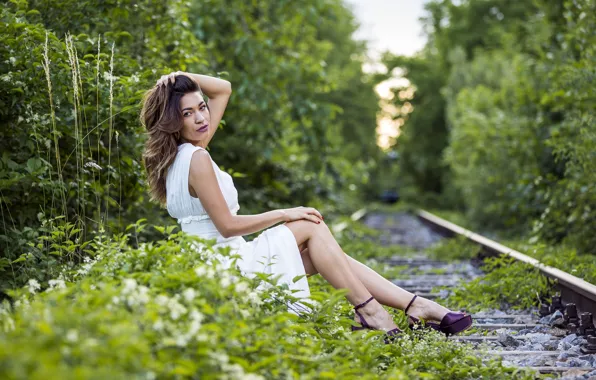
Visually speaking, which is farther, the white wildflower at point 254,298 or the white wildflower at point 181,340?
the white wildflower at point 254,298

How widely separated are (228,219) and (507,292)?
2588mm

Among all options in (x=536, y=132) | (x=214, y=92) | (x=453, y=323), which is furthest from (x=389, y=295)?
(x=536, y=132)

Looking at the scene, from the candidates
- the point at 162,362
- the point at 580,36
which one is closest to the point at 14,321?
the point at 162,362

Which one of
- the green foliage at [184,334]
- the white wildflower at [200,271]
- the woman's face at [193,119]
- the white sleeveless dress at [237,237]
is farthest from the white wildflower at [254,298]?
the woman's face at [193,119]

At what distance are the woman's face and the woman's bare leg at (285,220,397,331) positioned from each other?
28.4 inches

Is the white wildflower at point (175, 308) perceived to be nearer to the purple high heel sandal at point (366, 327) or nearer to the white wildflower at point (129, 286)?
the white wildflower at point (129, 286)

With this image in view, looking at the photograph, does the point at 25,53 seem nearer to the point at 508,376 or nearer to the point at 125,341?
the point at 125,341

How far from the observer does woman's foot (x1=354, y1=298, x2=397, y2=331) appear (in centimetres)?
392

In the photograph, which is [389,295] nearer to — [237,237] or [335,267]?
[335,267]

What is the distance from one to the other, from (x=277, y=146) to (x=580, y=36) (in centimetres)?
476

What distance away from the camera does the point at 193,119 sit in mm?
4012

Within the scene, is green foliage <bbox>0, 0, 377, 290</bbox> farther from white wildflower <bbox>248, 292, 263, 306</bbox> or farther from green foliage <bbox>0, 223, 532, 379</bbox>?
white wildflower <bbox>248, 292, 263, 306</bbox>

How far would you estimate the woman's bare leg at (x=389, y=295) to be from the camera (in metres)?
4.09

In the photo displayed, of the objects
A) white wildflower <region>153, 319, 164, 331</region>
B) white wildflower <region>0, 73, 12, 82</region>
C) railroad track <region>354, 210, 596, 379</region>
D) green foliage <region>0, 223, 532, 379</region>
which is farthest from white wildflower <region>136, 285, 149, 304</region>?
white wildflower <region>0, 73, 12, 82</region>
